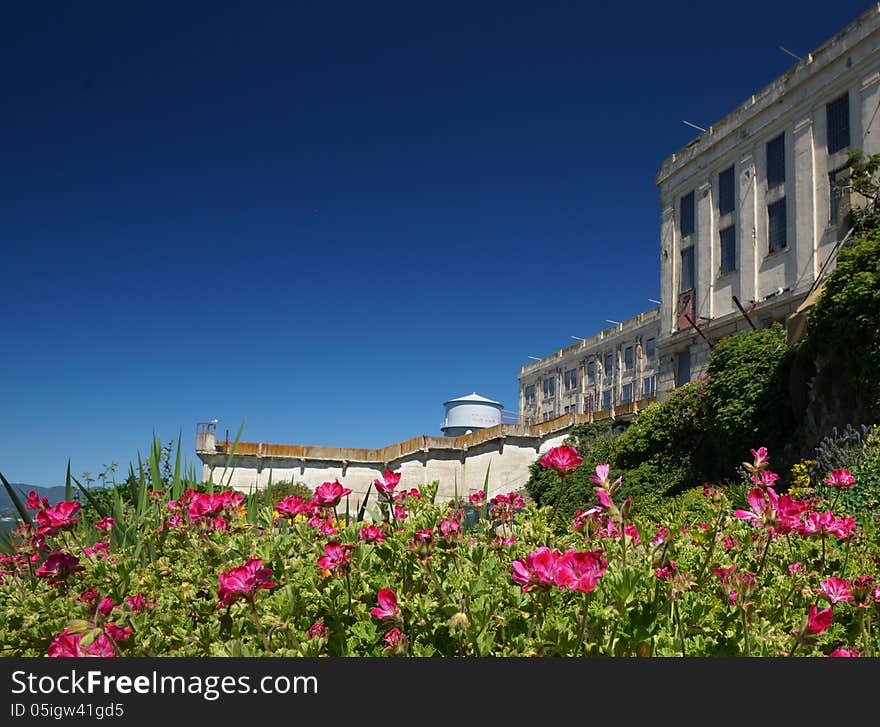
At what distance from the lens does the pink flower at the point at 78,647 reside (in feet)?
5.87

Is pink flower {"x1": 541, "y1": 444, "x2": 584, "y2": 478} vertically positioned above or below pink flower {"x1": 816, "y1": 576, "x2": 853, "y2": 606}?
above

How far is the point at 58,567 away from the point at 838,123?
28.2 metres

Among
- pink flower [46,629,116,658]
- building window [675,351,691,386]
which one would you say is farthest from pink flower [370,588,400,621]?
building window [675,351,691,386]

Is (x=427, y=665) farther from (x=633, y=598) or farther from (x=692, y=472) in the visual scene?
(x=692, y=472)

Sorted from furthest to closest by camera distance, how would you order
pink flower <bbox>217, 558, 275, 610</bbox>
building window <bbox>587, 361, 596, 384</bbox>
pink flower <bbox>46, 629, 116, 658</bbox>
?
building window <bbox>587, 361, 596, 384</bbox> → pink flower <bbox>217, 558, 275, 610</bbox> → pink flower <bbox>46, 629, 116, 658</bbox>

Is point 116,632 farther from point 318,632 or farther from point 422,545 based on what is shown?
point 422,545

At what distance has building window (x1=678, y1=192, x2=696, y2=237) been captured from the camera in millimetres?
31875

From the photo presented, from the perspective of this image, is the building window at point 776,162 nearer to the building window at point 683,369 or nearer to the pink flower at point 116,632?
the building window at point 683,369

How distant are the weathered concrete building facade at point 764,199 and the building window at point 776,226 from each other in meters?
0.05

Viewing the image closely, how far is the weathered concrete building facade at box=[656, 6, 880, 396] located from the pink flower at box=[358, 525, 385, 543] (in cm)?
2130

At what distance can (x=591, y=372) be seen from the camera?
188 feet

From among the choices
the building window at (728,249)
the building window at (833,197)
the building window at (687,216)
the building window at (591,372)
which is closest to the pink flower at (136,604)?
the building window at (833,197)

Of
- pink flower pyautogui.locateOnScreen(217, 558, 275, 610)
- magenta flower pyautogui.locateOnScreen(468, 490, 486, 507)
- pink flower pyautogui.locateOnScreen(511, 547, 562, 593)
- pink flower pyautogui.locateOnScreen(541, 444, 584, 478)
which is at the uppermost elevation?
pink flower pyautogui.locateOnScreen(541, 444, 584, 478)

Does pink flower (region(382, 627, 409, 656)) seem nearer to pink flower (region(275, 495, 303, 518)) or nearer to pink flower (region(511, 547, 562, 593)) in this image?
pink flower (region(511, 547, 562, 593))
